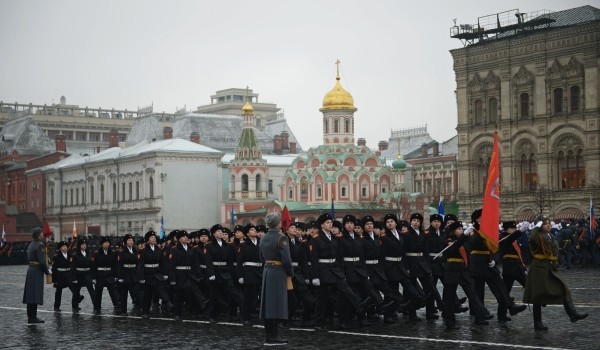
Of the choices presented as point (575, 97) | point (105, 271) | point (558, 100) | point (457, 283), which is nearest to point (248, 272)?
point (457, 283)

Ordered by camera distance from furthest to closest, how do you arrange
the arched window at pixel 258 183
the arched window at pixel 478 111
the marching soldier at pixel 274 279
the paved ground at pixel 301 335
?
1. the arched window at pixel 258 183
2. the arched window at pixel 478 111
3. the marching soldier at pixel 274 279
4. the paved ground at pixel 301 335

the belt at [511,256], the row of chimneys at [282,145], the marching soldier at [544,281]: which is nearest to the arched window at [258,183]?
the row of chimneys at [282,145]

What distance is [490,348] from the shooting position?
45.8 feet

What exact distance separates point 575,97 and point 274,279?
4731cm

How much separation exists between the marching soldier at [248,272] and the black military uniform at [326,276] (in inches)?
63.9

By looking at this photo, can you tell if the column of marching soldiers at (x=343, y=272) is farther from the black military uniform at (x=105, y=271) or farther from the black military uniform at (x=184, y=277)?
the black military uniform at (x=105, y=271)

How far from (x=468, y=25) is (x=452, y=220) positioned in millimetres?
49052

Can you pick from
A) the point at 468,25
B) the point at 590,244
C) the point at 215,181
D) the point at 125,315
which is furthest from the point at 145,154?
the point at 125,315

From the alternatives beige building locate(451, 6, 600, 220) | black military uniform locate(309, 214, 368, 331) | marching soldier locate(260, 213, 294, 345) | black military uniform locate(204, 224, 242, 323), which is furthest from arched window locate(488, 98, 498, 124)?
marching soldier locate(260, 213, 294, 345)

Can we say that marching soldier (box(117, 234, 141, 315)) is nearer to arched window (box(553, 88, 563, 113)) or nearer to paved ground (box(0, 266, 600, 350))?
paved ground (box(0, 266, 600, 350))

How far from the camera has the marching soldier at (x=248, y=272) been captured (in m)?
18.7

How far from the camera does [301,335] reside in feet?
54.1

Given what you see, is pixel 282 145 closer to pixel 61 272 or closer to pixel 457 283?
pixel 61 272

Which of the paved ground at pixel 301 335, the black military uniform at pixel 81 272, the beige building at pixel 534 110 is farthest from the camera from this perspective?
the beige building at pixel 534 110
